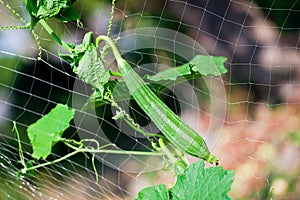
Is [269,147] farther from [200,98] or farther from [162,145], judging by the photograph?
[162,145]

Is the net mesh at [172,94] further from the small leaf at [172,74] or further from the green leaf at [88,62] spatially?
the green leaf at [88,62]

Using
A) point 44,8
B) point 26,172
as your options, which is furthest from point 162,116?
point 26,172

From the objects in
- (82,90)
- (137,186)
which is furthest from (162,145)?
(137,186)

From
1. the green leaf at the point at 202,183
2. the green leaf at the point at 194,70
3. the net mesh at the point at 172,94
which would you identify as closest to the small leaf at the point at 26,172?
the net mesh at the point at 172,94

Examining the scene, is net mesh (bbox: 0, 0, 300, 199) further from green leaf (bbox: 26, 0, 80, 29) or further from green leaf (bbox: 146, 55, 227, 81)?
green leaf (bbox: 26, 0, 80, 29)

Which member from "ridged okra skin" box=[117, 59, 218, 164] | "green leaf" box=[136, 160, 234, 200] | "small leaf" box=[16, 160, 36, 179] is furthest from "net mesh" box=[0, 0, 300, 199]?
"green leaf" box=[136, 160, 234, 200]

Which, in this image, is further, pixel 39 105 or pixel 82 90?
pixel 39 105
